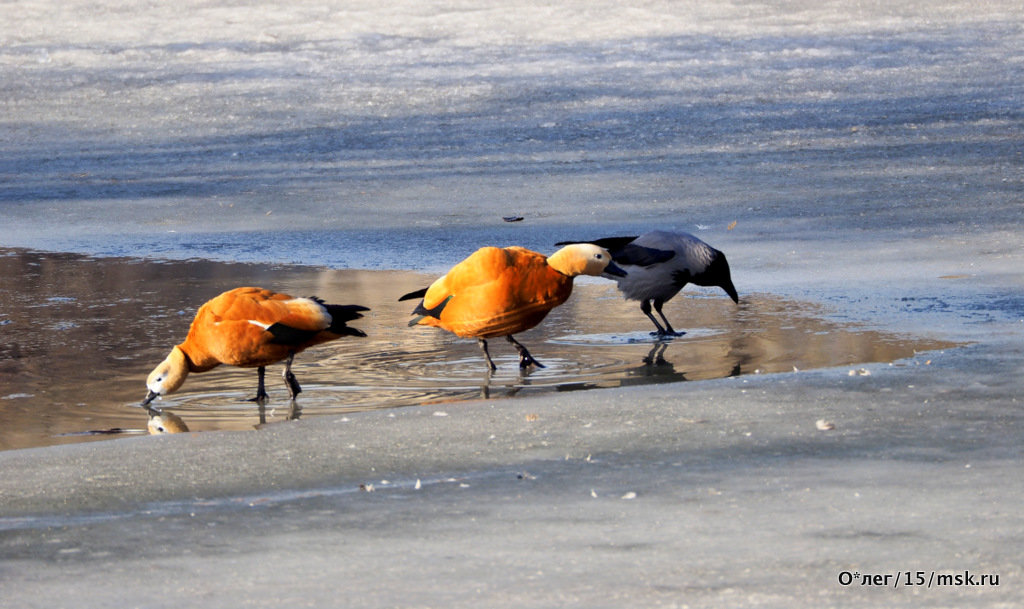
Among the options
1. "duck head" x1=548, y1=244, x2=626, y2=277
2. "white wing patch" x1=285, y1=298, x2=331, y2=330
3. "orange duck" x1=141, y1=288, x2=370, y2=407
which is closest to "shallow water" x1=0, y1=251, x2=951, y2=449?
"orange duck" x1=141, y1=288, x2=370, y2=407

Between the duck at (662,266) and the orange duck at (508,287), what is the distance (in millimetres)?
820

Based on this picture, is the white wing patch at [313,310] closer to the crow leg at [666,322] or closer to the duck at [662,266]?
the duck at [662,266]

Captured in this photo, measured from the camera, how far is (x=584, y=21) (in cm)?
2052

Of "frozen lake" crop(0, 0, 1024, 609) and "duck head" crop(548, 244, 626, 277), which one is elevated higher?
"duck head" crop(548, 244, 626, 277)

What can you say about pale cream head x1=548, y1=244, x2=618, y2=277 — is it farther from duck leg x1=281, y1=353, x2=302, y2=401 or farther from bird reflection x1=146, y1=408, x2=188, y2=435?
bird reflection x1=146, y1=408, x2=188, y2=435

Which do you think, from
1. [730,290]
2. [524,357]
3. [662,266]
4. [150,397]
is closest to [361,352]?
[524,357]

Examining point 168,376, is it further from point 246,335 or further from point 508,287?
point 508,287

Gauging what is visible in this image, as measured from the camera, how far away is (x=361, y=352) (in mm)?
6660

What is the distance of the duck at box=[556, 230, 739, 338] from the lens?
274 inches

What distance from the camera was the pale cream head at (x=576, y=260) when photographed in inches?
237

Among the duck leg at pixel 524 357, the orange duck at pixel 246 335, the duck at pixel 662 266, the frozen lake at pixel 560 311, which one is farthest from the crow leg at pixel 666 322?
the orange duck at pixel 246 335

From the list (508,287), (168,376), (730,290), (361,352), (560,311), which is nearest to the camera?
(168,376)

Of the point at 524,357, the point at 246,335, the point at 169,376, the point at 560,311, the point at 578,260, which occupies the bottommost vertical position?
the point at 560,311

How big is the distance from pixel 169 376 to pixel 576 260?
1.63 meters
